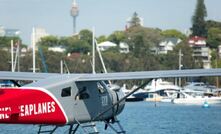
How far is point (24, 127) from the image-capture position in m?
35.5

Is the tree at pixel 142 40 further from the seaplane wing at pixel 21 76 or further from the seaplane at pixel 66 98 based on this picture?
the seaplane at pixel 66 98

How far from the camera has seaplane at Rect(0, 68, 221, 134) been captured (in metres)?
20.7

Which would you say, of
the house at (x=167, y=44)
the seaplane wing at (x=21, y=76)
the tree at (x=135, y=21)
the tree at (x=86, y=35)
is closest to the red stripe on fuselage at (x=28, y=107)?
the seaplane wing at (x=21, y=76)

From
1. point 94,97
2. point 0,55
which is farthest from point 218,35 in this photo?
point 94,97

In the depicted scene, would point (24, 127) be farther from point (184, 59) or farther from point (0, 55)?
point (184, 59)

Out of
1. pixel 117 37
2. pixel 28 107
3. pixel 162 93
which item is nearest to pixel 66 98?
pixel 28 107

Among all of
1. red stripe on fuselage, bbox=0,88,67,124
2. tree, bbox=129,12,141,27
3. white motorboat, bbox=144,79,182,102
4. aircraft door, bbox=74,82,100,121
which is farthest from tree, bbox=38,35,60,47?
red stripe on fuselage, bbox=0,88,67,124

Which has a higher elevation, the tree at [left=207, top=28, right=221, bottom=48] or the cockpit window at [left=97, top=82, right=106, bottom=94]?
the tree at [left=207, top=28, right=221, bottom=48]

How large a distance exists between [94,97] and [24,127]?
12.8 m

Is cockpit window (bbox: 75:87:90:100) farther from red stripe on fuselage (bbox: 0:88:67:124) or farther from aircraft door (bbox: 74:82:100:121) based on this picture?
red stripe on fuselage (bbox: 0:88:67:124)

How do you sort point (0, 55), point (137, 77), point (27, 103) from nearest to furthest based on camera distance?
point (27, 103)
point (137, 77)
point (0, 55)

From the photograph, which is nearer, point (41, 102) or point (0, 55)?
point (41, 102)

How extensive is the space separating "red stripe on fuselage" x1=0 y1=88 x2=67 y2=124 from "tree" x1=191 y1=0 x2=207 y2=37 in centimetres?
13534

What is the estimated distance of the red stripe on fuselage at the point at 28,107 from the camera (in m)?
20.5
